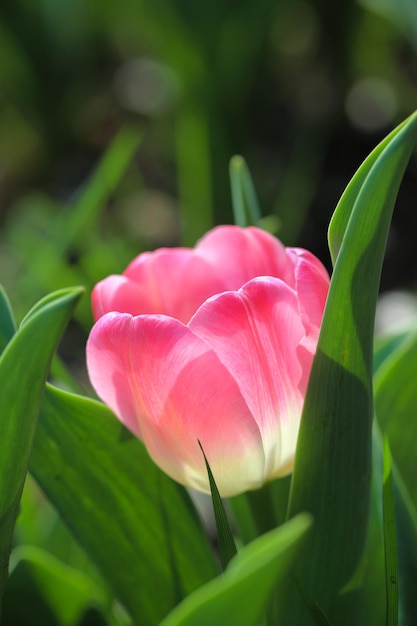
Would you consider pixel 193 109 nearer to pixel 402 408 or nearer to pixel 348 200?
pixel 402 408

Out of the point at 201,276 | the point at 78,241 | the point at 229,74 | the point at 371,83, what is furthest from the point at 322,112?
the point at 201,276

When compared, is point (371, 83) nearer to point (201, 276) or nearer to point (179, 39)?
point (179, 39)

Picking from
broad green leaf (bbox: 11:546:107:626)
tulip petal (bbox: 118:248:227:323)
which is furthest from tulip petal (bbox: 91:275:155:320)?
broad green leaf (bbox: 11:546:107:626)

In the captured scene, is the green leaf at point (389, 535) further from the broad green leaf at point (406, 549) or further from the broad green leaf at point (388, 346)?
the broad green leaf at point (388, 346)

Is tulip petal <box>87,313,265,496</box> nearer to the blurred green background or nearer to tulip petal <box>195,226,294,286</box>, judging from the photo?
tulip petal <box>195,226,294,286</box>

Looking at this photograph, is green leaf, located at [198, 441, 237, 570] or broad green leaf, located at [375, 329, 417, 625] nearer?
green leaf, located at [198, 441, 237, 570]

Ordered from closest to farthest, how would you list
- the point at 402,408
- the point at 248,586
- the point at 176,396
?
the point at 248,586 < the point at 176,396 < the point at 402,408

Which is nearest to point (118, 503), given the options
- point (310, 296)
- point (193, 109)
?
point (310, 296)
